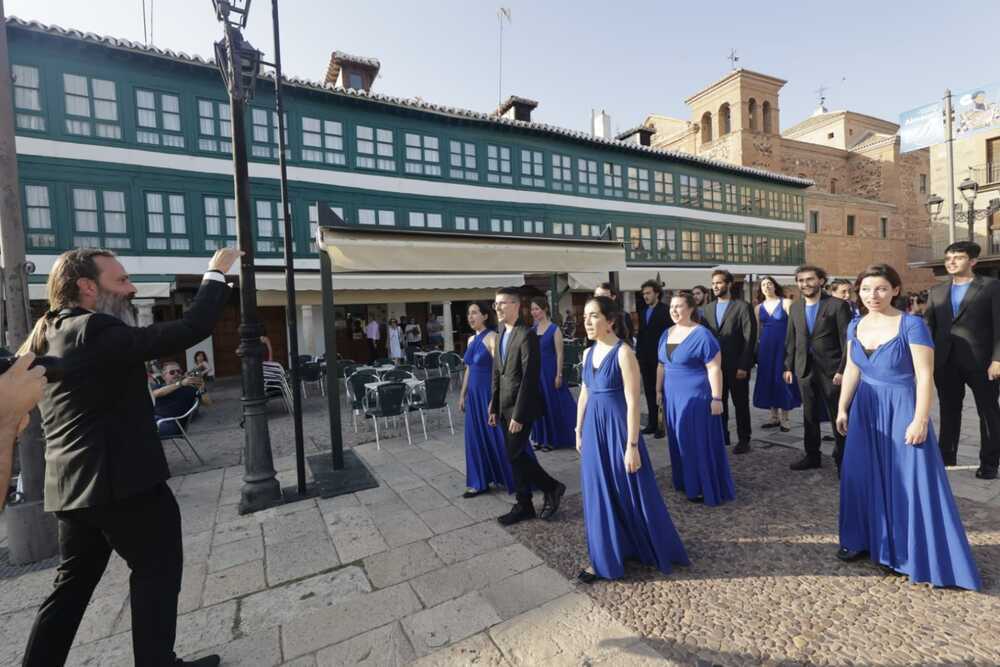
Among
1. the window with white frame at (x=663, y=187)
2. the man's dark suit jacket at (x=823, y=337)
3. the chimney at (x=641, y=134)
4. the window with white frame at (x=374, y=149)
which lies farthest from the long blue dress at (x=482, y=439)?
the chimney at (x=641, y=134)

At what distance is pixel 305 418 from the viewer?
322 inches

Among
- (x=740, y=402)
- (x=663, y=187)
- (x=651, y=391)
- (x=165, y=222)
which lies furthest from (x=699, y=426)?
(x=663, y=187)

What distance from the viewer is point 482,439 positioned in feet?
14.4

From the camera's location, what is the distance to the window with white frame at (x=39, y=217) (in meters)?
11.8

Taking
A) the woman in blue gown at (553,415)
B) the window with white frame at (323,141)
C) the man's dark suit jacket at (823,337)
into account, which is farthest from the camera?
the window with white frame at (323,141)

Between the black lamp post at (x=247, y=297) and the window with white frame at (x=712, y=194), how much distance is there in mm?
24521

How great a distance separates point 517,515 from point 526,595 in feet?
3.20

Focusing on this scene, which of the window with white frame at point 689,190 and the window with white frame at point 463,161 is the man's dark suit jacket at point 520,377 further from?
the window with white frame at point 689,190

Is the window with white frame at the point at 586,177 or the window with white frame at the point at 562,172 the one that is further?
the window with white frame at the point at 586,177

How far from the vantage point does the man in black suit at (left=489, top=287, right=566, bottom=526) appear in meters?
3.49

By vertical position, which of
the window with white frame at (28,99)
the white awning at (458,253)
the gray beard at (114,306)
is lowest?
the gray beard at (114,306)

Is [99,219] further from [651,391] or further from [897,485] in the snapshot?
[897,485]

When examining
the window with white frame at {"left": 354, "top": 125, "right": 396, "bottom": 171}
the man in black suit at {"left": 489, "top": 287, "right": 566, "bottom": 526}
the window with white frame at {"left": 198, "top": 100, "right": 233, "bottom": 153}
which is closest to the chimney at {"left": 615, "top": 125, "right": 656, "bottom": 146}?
the window with white frame at {"left": 354, "top": 125, "right": 396, "bottom": 171}

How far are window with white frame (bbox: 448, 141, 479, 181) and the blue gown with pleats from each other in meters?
14.5
